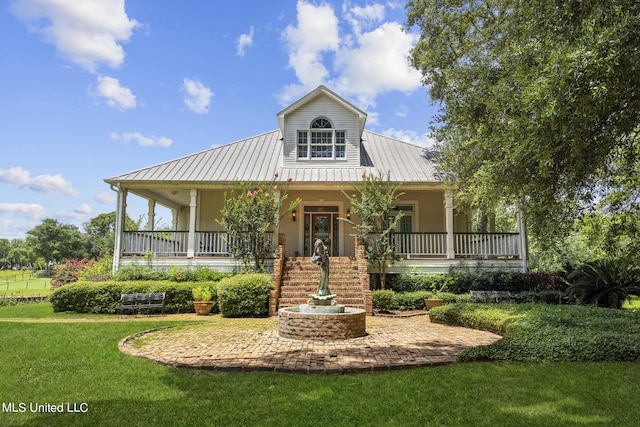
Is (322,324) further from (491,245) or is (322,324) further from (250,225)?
(491,245)

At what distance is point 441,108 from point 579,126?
1037cm

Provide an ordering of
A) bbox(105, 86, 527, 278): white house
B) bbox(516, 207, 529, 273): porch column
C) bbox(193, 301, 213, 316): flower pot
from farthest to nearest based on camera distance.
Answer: bbox(105, 86, 527, 278): white house
bbox(516, 207, 529, 273): porch column
bbox(193, 301, 213, 316): flower pot

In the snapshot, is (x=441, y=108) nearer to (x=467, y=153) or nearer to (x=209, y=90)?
(x=467, y=153)

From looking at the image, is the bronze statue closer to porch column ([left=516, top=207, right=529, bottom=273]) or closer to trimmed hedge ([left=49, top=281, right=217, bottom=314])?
trimmed hedge ([left=49, top=281, right=217, bottom=314])

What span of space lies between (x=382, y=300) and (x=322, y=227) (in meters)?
5.56

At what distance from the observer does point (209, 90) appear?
13758 millimetres

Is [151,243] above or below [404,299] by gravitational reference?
above

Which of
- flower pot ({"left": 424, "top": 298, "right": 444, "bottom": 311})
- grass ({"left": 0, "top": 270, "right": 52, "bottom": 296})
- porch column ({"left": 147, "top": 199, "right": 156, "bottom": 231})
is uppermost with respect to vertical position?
porch column ({"left": 147, "top": 199, "right": 156, "bottom": 231})

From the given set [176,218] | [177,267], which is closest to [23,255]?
[176,218]

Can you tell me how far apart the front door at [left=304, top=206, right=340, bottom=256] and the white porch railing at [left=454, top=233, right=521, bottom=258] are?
4936mm

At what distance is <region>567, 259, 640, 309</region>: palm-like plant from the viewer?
1288cm

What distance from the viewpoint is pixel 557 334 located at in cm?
690

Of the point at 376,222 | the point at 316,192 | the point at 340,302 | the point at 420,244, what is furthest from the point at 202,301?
the point at 420,244

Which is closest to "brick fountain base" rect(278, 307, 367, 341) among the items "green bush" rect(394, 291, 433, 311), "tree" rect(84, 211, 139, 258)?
"green bush" rect(394, 291, 433, 311)
